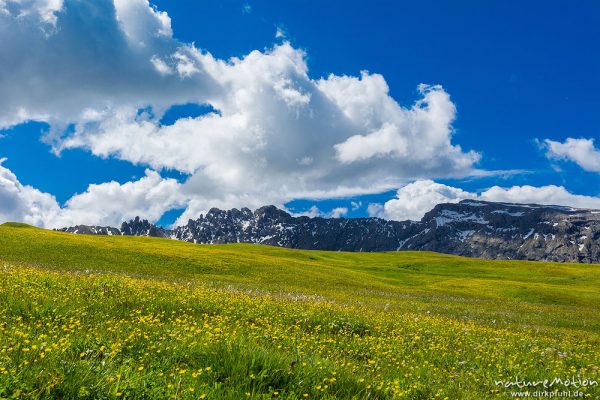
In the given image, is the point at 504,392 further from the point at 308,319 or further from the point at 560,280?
the point at 560,280

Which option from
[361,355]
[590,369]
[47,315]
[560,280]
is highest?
[47,315]

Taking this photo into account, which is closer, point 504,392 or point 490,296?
point 504,392

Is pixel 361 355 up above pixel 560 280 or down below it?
above

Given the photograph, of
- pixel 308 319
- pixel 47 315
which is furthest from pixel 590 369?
pixel 47 315

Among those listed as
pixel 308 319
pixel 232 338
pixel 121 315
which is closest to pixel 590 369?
pixel 308 319

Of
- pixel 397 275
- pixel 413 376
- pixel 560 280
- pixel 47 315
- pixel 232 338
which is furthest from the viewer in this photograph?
pixel 560 280

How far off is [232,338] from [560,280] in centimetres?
9806

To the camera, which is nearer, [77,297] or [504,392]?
[504,392]

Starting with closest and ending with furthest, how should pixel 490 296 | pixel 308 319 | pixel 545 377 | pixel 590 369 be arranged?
pixel 545 377 < pixel 590 369 < pixel 308 319 < pixel 490 296

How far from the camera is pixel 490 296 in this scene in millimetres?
52719

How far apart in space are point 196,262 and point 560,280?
246 ft

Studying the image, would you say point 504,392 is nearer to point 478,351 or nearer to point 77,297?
point 478,351

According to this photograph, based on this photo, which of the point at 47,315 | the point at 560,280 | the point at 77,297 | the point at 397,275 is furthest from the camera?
the point at 560,280

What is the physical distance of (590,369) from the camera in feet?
40.8
